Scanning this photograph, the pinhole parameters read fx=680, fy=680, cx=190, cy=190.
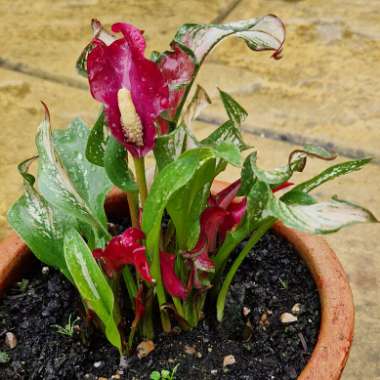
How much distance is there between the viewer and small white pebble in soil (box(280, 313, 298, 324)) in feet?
2.38

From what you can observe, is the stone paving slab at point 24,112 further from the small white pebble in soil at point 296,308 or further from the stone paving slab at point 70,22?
the small white pebble in soil at point 296,308

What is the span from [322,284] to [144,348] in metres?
0.20

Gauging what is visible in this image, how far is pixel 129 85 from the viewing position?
0.56 metres

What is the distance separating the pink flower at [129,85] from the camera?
54 centimetres

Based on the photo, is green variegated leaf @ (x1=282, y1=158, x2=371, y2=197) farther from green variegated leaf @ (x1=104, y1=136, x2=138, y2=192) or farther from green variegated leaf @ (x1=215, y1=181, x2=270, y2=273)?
green variegated leaf @ (x1=104, y1=136, x2=138, y2=192)

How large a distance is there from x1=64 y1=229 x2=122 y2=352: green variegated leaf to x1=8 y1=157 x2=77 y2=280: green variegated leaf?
6cm

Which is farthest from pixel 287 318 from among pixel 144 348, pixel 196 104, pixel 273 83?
A: pixel 273 83

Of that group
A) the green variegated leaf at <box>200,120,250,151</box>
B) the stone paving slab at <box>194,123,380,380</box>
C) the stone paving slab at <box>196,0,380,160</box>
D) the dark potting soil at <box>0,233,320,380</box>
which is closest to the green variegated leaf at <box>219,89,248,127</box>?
the green variegated leaf at <box>200,120,250,151</box>

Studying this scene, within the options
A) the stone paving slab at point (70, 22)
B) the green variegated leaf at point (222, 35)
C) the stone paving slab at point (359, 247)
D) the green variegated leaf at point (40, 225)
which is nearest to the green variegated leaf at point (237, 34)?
the green variegated leaf at point (222, 35)

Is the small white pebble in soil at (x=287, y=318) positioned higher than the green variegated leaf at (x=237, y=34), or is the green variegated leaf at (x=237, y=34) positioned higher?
the green variegated leaf at (x=237, y=34)

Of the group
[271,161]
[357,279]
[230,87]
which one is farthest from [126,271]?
[230,87]

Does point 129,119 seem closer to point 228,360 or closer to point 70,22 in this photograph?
point 228,360

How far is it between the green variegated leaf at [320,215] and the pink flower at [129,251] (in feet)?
0.42

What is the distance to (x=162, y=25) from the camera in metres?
1.67
